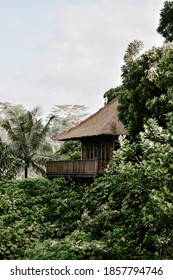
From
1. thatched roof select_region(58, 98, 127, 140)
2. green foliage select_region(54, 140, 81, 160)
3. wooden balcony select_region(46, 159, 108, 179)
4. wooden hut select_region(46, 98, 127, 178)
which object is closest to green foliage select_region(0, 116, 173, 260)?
wooden balcony select_region(46, 159, 108, 179)

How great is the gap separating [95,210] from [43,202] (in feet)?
18.3

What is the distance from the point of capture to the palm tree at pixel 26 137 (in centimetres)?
Result: 3406

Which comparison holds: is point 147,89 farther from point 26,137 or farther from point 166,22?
point 26,137

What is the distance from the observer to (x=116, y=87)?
3088cm

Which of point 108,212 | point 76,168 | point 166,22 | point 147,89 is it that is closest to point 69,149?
point 76,168

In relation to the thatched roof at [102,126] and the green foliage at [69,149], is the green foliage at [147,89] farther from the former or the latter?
the green foliage at [69,149]

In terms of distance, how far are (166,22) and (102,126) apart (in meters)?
6.59

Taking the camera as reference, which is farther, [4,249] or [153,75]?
[153,75]

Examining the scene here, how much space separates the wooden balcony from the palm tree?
6121 millimetres

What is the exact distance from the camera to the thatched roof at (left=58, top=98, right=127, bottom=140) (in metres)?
24.4

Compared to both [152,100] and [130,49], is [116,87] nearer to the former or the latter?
[130,49]

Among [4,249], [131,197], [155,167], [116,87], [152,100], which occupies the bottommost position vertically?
[4,249]

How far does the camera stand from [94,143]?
28297mm
